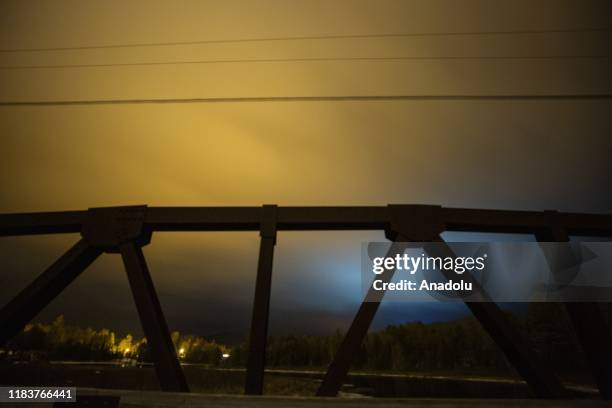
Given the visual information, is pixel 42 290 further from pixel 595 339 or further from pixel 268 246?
pixel 595 339

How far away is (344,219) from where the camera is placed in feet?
16.5

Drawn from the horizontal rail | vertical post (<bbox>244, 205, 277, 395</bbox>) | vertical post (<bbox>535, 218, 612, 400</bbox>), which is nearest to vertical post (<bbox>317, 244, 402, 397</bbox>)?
vertical post (<bbox>244, 205, 277, 395</bbox>)

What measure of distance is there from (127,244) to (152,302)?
0.93 m

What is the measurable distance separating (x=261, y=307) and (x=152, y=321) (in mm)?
1456

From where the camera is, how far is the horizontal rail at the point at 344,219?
499cm

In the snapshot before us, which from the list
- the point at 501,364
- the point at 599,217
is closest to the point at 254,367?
the point at 599,217

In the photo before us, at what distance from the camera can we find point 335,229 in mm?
5203

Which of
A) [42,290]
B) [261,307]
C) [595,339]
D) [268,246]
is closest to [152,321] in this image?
[261,307]

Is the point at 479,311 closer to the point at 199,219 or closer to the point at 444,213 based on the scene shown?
the point at 444,213

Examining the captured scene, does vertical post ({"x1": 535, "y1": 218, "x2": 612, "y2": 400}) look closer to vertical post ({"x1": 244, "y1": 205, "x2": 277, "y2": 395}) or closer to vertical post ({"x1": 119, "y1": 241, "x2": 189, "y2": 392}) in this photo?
vertical post ({"x1": 244, "y1": 205, "x2": 277, "y2": 395})

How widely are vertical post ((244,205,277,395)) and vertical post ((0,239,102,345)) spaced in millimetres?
2520

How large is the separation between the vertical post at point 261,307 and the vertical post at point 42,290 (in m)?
2.52

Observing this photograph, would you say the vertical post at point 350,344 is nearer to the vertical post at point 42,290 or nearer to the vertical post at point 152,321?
the vertical post at point 152,321

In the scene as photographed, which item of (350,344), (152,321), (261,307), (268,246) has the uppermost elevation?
(268,246)
